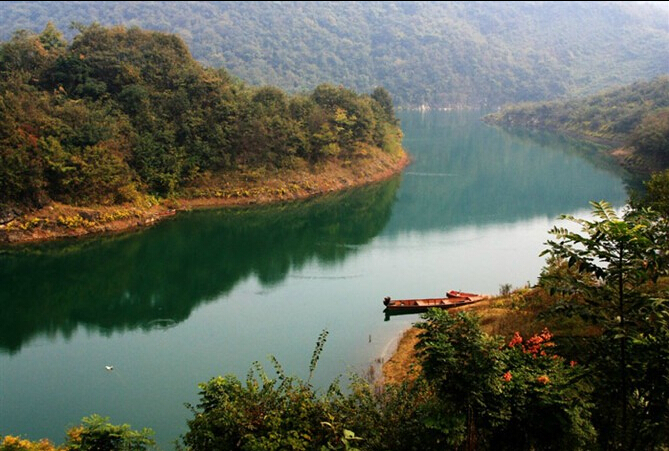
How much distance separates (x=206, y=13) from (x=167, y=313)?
13104cm

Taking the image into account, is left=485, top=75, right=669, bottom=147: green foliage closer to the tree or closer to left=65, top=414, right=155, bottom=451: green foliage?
the tree

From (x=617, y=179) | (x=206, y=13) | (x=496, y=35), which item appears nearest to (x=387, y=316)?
(x=617, y=179)

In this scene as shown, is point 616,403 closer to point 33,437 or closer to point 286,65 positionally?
point 33,437

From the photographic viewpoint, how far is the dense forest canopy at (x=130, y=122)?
2755 centimetres

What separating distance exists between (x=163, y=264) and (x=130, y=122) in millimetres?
11987

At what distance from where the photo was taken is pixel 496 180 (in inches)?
1870

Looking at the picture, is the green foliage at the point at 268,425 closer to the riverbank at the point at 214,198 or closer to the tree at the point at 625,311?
the tree at the point at 625,311

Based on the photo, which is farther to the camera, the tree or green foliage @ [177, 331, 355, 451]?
green foliage @ [177, 331, 355, 451]

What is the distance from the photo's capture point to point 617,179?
45.6 meters

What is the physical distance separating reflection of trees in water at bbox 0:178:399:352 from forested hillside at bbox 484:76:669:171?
2608cm

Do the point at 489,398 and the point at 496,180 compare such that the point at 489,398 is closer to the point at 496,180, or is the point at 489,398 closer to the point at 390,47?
the point at 496,180

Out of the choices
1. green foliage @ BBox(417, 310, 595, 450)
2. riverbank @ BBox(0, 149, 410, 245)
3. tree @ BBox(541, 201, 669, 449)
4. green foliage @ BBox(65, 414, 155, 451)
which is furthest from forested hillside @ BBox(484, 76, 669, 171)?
green foliage @ BBox(65, 414, 155, 451)

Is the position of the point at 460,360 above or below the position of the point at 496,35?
below

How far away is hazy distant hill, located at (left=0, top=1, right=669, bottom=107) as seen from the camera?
11706 cm
